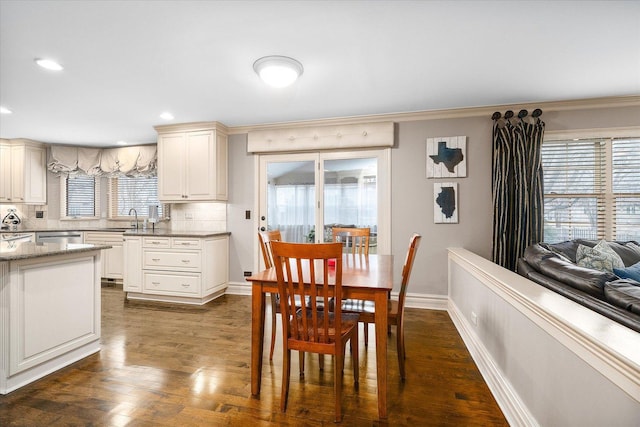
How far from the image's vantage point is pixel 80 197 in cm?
562

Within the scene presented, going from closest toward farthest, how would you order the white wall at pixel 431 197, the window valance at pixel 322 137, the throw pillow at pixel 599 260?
the throw pillow at pixel 599 260 → the white wall at pixel 431 197 → the window valance at pixel 322 137

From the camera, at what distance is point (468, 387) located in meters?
2.06

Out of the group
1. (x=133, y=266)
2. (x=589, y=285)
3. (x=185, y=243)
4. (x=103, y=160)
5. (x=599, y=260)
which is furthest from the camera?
(x=103, y=160)

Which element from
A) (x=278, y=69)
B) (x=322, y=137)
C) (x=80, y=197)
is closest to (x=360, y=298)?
(x=278, y=69)

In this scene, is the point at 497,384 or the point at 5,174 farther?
the point at 5,174

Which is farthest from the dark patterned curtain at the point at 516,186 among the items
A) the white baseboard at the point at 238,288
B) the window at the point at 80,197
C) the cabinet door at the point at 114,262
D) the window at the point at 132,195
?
the window at the point at 80,197

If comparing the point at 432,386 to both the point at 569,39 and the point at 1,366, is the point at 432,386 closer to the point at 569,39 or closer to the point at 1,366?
the point at 569,39

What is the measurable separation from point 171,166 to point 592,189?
5.21 meters

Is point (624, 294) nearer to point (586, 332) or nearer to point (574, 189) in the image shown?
point (586, 332)

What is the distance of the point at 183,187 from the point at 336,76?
2.71 m

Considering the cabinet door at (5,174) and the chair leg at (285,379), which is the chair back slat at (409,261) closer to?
the chair leg at (285,379)

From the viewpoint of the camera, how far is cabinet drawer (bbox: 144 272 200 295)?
3.95m

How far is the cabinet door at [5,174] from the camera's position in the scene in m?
5.04

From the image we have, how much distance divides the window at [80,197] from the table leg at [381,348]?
5858mm
